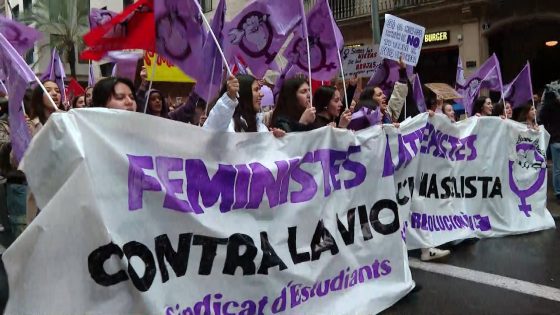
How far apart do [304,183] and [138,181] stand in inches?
46.6

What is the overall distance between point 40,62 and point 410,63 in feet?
114

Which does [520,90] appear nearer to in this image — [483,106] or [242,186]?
[483,106]

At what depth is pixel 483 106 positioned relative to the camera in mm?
7348

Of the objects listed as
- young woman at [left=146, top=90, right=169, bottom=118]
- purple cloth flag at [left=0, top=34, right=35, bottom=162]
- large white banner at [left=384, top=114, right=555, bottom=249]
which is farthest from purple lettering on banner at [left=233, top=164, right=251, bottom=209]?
young woman at [left=146, top=90, right=169, bottom=118]

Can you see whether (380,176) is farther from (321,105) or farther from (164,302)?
(164,302)

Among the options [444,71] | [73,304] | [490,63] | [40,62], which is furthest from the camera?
[40,62]

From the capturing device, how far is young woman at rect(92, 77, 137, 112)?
348cm

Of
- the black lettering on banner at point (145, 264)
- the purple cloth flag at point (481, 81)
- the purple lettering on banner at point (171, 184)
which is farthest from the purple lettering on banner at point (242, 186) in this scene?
the purple cloth flag at point (481, 81)

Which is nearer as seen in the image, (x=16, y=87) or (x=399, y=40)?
(x=16, y=87)

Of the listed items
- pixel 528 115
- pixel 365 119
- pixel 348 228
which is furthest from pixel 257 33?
pixel 528 115

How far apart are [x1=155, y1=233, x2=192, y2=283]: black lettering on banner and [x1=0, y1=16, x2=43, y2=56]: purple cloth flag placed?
11.8ft

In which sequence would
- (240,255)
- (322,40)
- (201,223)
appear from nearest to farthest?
(201,223) → (240,255) → (322,40)

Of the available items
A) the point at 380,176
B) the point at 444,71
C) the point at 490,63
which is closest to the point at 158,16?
the point at 380,176

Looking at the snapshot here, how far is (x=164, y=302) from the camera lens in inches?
118
